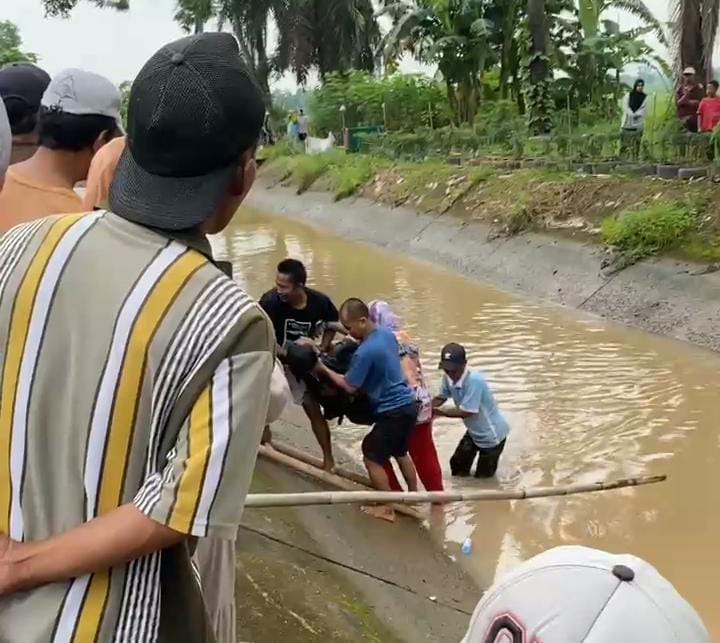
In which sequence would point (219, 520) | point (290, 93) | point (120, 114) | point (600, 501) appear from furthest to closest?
point (290, 93)
point (600, 501)
point (120, 114)
point (219, 520)

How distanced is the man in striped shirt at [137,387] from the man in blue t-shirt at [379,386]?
380 cm

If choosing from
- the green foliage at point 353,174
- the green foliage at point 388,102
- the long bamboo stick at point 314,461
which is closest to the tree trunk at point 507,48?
the green foliage at point 388,102

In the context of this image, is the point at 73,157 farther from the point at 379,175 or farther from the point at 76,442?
the point at 379,175

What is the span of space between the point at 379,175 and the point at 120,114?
1678cm

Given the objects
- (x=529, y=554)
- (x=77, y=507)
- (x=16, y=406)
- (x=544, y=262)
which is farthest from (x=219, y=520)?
(x=544, y=262)

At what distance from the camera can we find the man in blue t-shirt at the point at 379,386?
17.6 feet

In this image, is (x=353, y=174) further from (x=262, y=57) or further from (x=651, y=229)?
(x=262, y=57)

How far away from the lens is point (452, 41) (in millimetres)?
22297

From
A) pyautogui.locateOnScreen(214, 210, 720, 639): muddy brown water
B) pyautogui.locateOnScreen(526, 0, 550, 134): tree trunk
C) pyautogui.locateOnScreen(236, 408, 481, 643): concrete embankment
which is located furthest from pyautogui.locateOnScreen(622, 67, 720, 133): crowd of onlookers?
pyautogui.locateOnScreen(236, 408, 481, 643): concrete embankment

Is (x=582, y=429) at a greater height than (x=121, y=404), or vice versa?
(x=121, y=404)

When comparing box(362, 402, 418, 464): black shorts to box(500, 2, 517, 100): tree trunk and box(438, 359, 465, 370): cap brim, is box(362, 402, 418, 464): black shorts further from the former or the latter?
box(500, 2, 517, 100): tree trunk

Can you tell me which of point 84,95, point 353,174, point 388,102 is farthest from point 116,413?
point 388,102

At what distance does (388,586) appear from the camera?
4.78m

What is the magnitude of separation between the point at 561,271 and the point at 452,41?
38.6 ft
